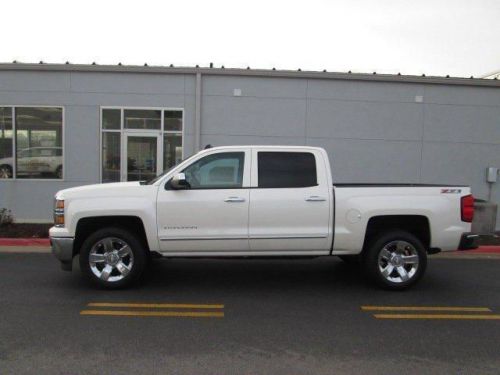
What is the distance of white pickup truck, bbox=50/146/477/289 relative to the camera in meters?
6.21

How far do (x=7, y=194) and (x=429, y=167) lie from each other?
1128 centimetres

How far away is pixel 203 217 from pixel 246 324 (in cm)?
164

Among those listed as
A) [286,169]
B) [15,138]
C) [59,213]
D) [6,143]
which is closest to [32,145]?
[15,138]

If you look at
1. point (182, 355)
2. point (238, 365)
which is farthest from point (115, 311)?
point (238, 365)

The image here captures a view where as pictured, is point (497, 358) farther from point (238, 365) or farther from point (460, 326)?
point (238, 365)

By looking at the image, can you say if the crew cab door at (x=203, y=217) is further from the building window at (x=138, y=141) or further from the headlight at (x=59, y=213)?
the building window at (x=138, y=141)

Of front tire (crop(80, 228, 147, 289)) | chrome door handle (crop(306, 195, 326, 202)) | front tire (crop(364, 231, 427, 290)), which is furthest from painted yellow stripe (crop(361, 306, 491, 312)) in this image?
front tire (crop(80, 228, 147, 289))

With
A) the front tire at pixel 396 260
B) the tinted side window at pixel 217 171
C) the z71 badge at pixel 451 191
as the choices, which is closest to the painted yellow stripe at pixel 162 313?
the tinted side window at pixel 217 171

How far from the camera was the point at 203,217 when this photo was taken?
6.21m

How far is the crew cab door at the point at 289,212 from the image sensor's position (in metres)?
6.27

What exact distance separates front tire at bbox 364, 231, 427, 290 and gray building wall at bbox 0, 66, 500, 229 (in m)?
6.39

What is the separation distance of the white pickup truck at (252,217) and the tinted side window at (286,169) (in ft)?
0.05

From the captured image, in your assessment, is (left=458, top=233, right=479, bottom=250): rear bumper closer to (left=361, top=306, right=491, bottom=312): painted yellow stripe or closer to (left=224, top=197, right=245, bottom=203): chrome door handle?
(left=361, top=306, right=491, bottom=312): painted yellow stripe

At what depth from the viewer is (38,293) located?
20.4ft
